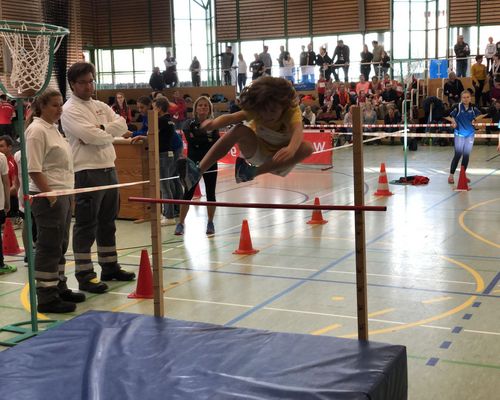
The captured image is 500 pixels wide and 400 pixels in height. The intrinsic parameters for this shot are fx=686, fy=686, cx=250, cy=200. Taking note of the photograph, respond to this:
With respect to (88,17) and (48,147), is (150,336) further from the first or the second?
(88,17)

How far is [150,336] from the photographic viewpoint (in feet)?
15.0

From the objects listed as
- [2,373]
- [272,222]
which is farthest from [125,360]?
[272,222]

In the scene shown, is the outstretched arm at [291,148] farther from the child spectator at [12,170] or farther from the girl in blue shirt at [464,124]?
the girl in blue shirt at [464,124]

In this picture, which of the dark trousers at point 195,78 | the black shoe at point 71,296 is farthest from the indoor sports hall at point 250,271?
the dark trousers at point 195,78

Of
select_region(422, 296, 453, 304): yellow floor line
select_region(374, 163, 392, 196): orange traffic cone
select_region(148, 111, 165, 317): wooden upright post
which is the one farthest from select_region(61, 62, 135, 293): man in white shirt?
select_region(374, 163, 392, 196): orange traffic cone

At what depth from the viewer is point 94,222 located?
21.9ft

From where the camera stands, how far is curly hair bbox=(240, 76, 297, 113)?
14.5 feet

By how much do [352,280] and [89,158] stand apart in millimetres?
2808

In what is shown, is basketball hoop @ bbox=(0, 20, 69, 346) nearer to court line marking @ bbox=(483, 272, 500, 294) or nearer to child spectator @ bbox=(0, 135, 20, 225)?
child spectator @ bbox=(0, 135, 20, 225)

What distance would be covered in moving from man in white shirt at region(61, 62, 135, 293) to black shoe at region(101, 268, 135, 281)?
0.91 ft

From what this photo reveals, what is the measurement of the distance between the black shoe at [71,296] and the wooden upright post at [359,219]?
2993 mm

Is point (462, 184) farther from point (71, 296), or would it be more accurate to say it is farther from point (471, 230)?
point (71, 296)

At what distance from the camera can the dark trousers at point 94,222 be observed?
6.56m

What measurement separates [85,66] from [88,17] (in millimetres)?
24982
